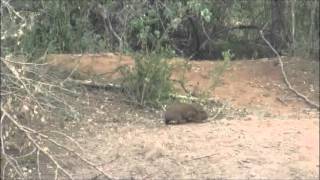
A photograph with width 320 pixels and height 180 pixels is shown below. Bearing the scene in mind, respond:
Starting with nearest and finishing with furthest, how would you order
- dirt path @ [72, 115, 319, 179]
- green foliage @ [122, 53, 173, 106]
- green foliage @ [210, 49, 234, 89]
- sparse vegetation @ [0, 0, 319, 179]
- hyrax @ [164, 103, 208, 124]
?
sparse vegetation @ [0, 0, 319, 179], dirt path @ [72, 115, 319, 179], hyrax @ [164, 103, 208, 124], green foliage @ [122, 53, 173, 106], green foliage @ [210, 49, 234, 89]

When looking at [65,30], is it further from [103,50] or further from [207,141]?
[207,141]

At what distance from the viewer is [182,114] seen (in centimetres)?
684

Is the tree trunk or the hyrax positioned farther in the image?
the tree trunk

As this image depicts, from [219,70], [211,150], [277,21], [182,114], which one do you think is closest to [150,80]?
[182,114]

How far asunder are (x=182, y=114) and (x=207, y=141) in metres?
0.72

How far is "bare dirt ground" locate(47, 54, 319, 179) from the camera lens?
558cm

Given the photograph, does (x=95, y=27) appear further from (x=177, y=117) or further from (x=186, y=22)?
(x=177, y=117)

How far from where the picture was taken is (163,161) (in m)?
5.73

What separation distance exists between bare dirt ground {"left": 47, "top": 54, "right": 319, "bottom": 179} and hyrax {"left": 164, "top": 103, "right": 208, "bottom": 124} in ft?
0.29

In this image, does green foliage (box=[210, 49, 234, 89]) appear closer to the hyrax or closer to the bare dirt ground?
the bare dirt ground

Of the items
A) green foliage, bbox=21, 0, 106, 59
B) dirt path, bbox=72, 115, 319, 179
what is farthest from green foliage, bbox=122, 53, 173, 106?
green foliage, bbox=21, 0, 106, 59

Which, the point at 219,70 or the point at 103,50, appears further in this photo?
the point at 103,50

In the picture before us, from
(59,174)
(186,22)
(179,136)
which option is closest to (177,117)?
(179,136)

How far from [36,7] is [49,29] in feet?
1.24
